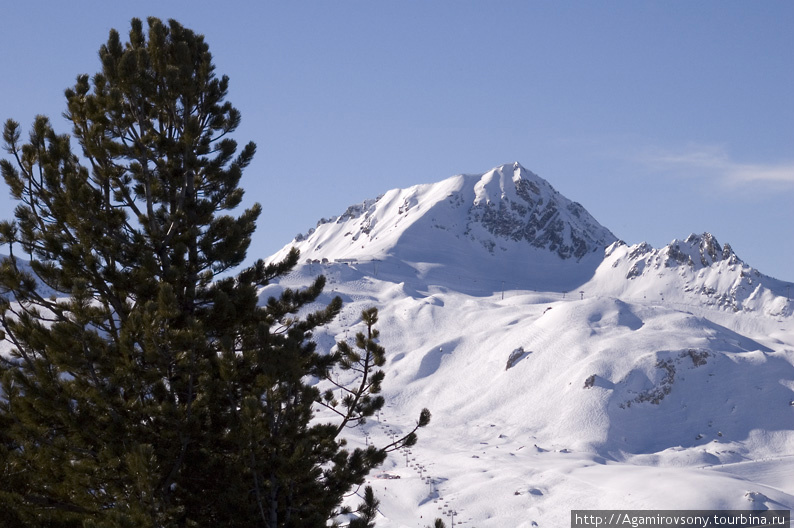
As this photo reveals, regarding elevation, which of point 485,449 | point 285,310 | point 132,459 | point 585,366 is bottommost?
point 132,459

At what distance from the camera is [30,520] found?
15656mm

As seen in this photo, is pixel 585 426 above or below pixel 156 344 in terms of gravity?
above

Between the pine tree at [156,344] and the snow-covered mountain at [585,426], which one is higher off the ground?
the snow-covered mountain at [585,426]

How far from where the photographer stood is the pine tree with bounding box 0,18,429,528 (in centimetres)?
1542

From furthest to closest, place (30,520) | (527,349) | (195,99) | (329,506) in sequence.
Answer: (527,349), (195,99), (329,506), (30,520)

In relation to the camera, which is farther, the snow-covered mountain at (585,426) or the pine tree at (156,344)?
the snow-covered mountain at (585,426)

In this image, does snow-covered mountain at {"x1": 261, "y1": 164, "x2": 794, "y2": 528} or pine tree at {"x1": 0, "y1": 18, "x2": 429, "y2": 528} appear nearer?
pine tree at {"x1": 0, "y1": 18, "x2": 429, "y2": 528}

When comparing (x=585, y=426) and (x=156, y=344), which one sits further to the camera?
(x=585, y=426)

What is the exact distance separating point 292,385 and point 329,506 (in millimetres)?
2911

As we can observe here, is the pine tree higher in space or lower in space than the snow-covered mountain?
lower

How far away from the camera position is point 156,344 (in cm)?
1529

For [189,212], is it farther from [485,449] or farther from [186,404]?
[485,449]

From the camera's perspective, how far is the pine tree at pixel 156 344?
15422 mm

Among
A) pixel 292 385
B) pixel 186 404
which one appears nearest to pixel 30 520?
pixel 186 404
